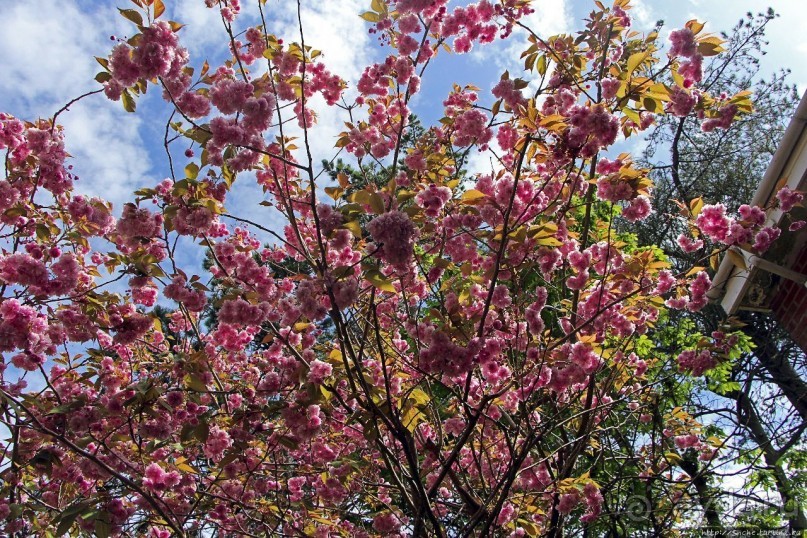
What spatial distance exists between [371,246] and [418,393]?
39.5 inches

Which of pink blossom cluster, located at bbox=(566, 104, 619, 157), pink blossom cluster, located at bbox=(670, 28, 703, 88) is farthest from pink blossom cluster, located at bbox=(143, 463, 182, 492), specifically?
pink blossom cluster, located at bbox=(670, 28, 703, 88)

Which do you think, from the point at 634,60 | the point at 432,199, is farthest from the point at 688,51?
the point at 432,199

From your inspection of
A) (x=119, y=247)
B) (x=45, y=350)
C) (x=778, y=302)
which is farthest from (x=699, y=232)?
(x=45, y=350)

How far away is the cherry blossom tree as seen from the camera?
3014 mm

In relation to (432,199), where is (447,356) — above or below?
below

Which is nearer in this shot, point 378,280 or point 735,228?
point 378,280

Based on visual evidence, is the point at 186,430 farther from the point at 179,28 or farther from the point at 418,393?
the point at 179,28

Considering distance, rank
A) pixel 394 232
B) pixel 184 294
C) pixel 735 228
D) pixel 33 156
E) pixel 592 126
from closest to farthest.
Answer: pixel 394 232 → pixel 592 126 → pixel 184 294 → pixel 735 228 → pixel 33 156

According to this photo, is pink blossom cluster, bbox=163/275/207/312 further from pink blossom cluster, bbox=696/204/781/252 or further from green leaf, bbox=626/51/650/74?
pink blossom cluster, bbox=696/204/781/252

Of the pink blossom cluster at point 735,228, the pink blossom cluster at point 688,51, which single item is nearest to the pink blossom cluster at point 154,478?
the pink blossom cluster at point 735,228

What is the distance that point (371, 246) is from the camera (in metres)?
2.84

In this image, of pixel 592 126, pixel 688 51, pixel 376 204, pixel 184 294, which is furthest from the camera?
pixel 184 294

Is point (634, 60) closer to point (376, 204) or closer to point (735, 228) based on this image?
point (735, 228)

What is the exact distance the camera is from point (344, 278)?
2926 mm
